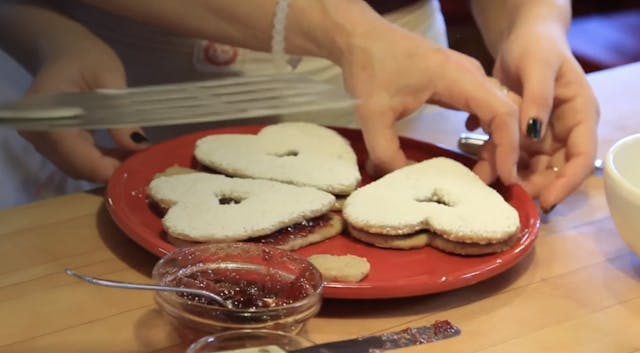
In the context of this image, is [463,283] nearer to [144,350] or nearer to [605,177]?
[605,177]

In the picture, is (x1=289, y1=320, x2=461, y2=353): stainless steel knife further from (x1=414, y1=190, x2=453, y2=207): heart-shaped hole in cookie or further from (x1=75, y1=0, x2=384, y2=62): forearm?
(x1=75, y1=0, x2=384, y2=62): forearm

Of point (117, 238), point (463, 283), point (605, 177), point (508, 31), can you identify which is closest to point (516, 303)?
point (463, 283)

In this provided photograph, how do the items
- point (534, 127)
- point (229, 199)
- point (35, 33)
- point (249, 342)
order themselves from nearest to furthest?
point (249, 342)
point (229, 199)
point (534, 127)
point (35, 33)

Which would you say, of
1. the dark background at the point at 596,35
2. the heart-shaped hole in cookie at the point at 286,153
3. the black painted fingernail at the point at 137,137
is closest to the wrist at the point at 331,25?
the heart-shaped hole in cookie at the point at 286,153

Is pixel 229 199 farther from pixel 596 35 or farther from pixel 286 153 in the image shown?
pixel 596 35

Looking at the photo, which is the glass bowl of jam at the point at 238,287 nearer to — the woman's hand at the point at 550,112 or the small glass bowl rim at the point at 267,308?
the small glass bowl rim at the point at 267,308

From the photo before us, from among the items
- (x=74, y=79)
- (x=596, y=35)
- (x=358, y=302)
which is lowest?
(x=596, y=35)

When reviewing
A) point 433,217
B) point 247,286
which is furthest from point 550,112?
point 247,286
